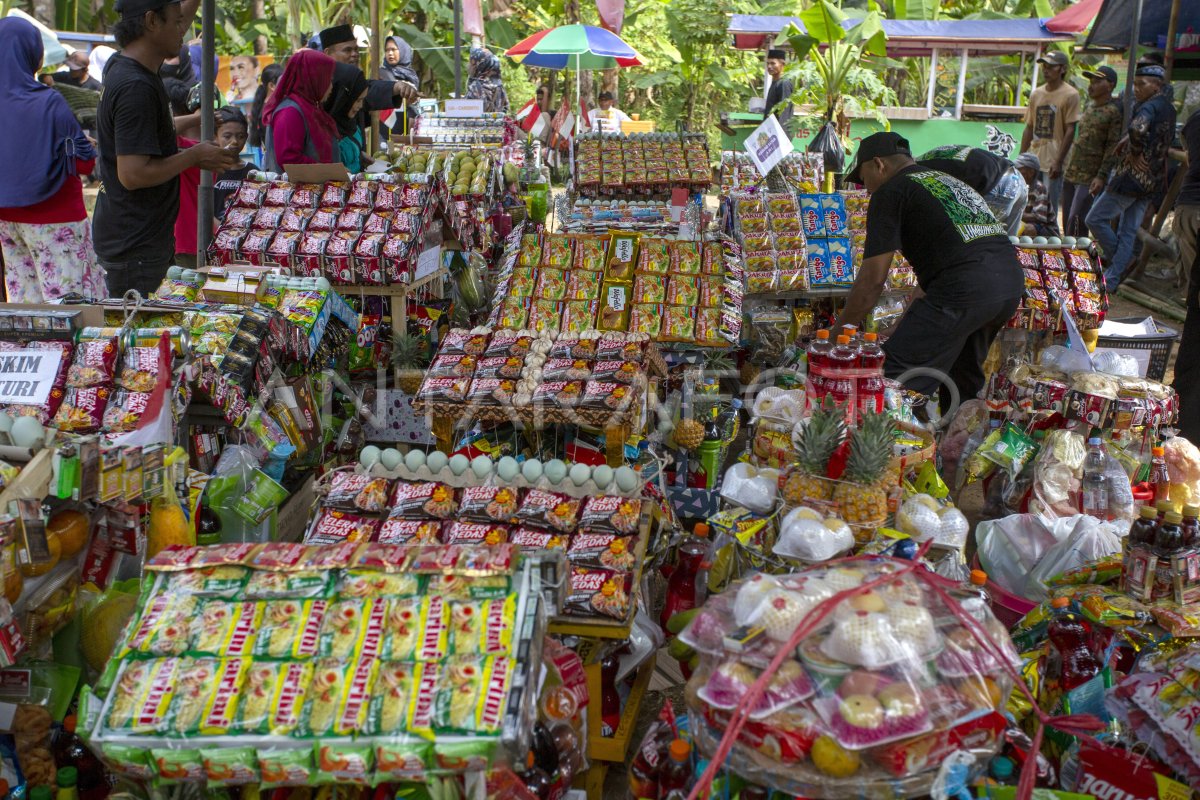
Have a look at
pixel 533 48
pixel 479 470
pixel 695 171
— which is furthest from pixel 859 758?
pixel 533 48

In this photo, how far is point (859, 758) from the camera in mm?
1862

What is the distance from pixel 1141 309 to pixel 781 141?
4.30 meters

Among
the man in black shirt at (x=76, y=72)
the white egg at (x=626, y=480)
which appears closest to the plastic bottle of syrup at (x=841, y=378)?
the white egg at (x=626, y=480)

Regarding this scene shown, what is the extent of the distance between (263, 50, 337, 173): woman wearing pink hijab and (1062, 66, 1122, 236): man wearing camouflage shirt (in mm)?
7103

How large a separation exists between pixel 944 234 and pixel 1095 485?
1288 mm

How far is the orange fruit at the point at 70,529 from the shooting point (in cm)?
262

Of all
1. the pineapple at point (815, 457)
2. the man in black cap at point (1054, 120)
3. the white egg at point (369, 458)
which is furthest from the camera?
the man in black cap at point (1054, 120)

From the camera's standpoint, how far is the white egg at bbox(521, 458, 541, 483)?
3.10m

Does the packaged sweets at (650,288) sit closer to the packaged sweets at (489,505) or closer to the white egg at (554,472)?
the white egg at (554,472)

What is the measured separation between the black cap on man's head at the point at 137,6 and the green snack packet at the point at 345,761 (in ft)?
11.1

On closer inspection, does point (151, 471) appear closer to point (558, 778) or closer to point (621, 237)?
point (558, 778)

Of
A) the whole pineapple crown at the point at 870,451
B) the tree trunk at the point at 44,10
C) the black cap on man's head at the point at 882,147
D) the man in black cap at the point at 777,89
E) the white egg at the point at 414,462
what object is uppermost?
the tree trunk at the point at 44,10

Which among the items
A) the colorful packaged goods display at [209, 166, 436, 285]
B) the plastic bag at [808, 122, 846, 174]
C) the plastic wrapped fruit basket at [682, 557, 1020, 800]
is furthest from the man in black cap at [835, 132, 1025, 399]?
the plastic bag at [808, 122, 846, 174]

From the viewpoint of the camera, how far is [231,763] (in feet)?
6.52
